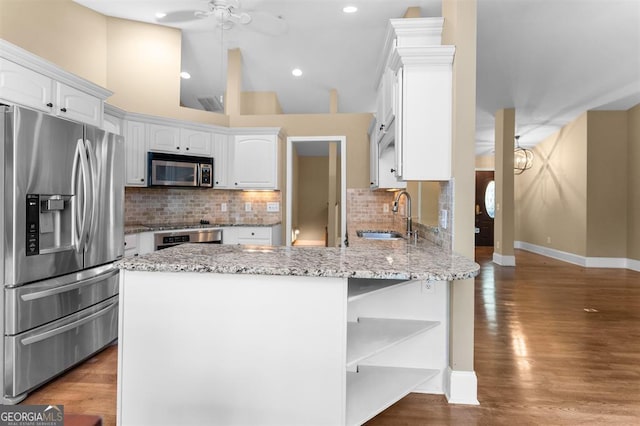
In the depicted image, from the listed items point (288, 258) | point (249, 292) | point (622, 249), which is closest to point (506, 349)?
point (288, 258)

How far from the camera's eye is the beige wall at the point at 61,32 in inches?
115

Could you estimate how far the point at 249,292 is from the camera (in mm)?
1602

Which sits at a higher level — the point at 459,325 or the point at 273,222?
the point at 273,222

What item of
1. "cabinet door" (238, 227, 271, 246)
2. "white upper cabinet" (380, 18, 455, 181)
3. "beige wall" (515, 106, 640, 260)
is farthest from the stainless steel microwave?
"beige wall" (515, 106, 640, 260)

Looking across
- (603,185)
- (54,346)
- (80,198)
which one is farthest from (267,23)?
(603,185)

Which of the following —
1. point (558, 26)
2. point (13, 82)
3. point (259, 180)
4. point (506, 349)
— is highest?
point (558, 26)

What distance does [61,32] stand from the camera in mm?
3408

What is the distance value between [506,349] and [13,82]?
403cm

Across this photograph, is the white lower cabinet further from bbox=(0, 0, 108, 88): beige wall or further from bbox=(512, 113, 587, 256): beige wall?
bbox=(512, 113, 587, 256): beige wall

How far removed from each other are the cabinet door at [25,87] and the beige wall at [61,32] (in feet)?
3.33

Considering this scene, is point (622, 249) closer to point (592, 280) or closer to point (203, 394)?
point (592, 280)

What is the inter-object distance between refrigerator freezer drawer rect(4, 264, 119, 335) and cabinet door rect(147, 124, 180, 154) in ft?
6.24

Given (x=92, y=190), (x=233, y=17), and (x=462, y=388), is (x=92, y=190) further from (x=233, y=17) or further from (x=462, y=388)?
(x=462, y=388)

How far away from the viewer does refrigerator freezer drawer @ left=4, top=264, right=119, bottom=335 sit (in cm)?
199
